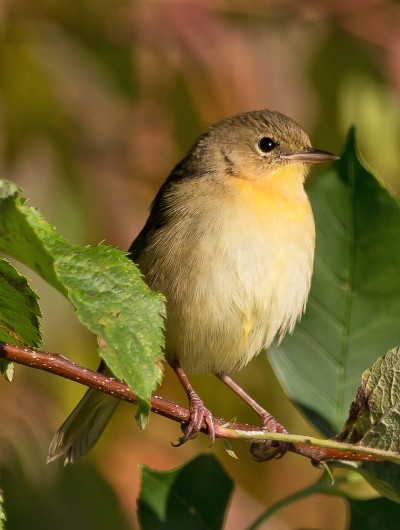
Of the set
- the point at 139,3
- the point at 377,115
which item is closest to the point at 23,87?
the point at 139,3

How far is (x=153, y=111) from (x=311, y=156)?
691 mm

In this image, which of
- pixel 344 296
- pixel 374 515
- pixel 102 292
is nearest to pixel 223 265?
pixel 344 296

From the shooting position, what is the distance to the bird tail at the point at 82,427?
283cm

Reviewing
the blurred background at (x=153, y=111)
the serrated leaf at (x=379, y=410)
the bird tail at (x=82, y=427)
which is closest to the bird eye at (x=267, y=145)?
the blurred background at (x=153, y=111)

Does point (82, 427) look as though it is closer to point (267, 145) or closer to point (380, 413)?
point (267, 145)

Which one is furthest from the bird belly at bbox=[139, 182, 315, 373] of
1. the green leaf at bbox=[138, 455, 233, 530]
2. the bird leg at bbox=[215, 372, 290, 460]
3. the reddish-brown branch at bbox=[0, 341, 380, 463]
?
the reddish-brown branch at bbox=[0, 341, 380, 463]

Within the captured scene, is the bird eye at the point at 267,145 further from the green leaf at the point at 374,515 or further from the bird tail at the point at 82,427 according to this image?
the green leaf at the point at 374,515

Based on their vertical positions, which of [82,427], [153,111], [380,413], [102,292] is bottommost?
[82,427]

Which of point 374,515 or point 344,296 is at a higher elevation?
point 344,296

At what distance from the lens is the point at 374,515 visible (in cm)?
203

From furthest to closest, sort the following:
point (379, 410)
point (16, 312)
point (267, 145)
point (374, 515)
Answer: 1. point (267, 145)
2. point (374, 515)
3. point (379, 410)
4. point (16, 312)

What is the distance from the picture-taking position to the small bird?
2828mm

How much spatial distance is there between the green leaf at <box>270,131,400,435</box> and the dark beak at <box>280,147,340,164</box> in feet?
3.33

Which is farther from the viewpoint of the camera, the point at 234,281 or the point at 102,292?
the point at 234,281
